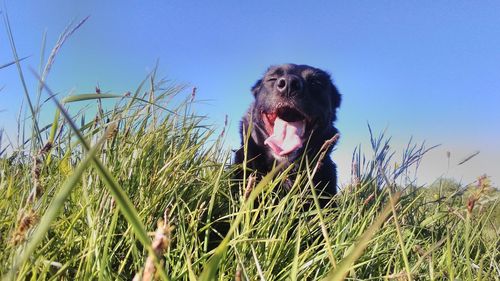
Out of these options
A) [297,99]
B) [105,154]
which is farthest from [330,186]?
[105,154]

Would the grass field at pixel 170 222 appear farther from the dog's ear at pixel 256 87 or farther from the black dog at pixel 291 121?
the dog's ear at pixel 256 87

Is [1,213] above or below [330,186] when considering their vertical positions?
above

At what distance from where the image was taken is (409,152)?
2.72m

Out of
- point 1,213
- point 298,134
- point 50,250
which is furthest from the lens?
point 298,134

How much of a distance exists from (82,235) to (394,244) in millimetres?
1263

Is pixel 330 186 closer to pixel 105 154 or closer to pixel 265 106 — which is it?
pixel 265 106

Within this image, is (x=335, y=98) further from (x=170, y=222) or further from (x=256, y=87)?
(x=170, y=222)

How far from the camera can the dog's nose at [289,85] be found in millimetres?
3486

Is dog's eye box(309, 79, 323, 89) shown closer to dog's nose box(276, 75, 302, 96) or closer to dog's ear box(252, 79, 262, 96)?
dog's nose box(276, 75, 302, 96)

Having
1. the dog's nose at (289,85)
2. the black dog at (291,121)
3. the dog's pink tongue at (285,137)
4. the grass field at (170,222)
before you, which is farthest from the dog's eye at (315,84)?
the grass field at (170,222)

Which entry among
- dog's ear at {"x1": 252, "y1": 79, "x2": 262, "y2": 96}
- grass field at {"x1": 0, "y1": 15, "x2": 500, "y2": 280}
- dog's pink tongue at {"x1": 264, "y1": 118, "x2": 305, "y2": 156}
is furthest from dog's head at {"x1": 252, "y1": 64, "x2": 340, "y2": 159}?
grass field at {"x1": 0, "y1": 15, "x2": 500, "y2": 280}

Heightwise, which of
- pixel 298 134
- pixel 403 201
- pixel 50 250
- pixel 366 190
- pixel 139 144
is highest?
pixel 139 144

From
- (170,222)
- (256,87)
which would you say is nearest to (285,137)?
(256,87)

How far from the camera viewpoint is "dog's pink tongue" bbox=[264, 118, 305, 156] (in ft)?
10.8
